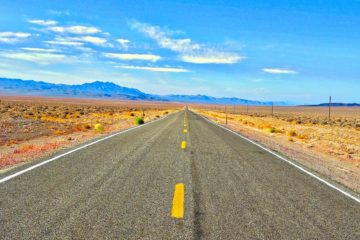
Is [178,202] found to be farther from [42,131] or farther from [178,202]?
[42,131]

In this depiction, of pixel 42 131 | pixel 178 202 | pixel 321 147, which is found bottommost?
pixel 321 147

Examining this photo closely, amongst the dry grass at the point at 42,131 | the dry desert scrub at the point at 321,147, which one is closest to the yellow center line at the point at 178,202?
the dry desert scrub at the point at 321,147

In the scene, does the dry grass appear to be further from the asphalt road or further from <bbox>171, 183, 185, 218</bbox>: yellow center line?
<bbox>171, 183, 185, 218</bbox>: yellow center line

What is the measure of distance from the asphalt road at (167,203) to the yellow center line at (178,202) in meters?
0.04

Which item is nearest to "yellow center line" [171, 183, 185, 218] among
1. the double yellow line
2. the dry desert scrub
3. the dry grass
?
the double yellow line

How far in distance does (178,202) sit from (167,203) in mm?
193

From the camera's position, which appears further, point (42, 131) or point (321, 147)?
point (42, 131)

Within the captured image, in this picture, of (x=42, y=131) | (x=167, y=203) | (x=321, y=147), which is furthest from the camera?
(x=42, y=131)

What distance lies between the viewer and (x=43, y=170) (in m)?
8.65

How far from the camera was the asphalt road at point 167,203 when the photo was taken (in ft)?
15.7

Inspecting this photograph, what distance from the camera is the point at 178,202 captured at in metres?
6.16

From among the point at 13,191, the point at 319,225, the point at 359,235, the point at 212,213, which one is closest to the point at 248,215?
the point at 212,213

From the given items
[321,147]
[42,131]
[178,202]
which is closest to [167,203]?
[178,202]

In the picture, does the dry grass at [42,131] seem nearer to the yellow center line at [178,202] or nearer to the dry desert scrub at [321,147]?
the yellow center line at [178,202]
